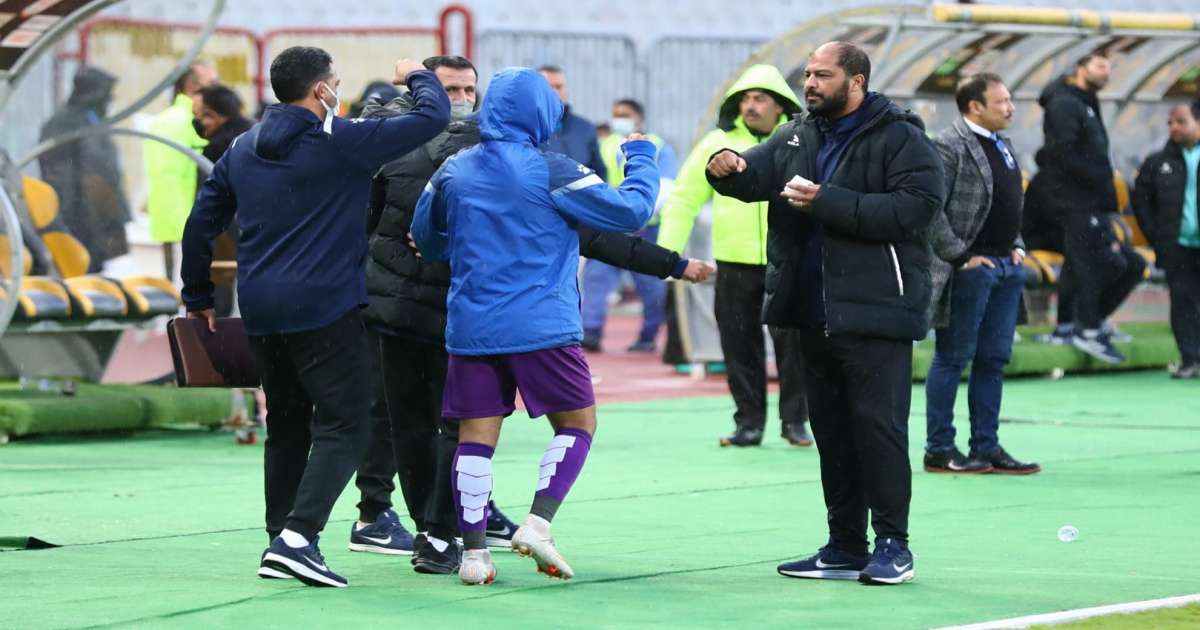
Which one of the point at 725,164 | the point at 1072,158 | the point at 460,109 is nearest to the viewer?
the point at 725,164

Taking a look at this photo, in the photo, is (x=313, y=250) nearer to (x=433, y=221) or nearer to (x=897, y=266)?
(x=433, y=221)

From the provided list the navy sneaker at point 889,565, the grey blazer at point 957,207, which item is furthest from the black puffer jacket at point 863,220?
the grey blazer at point 957,207

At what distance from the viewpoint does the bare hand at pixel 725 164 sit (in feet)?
22.7

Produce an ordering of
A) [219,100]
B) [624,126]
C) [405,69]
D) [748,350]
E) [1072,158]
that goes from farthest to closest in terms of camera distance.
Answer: [624,126]
[1072,158]
[219,100]
[748,350]
[405,69]

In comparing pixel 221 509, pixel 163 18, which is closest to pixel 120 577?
pixel 221 509

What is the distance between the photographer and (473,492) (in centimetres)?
684

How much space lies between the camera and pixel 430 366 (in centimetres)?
751

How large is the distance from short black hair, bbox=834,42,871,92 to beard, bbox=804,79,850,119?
0.14 feet

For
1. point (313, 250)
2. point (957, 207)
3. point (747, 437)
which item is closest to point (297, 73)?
point (313, 250)

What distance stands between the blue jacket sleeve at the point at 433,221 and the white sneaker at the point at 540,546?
0.94 m

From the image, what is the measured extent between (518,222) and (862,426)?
1283 millimetres

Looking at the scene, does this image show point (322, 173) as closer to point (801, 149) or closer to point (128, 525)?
point (801, 149)

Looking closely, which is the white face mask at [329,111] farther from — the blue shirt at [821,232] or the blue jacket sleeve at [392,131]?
the blue shirt at [821,232]

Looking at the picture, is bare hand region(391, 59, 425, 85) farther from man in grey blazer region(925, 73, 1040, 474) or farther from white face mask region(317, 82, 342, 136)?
man in grey blazer region(925, 73, 1040, 474)
